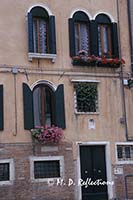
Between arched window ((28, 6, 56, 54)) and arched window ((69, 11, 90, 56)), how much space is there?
81 centimetres

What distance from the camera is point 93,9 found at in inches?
763

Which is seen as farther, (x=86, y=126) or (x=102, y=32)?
(x=102, y=32)

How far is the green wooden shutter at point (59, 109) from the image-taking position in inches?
707

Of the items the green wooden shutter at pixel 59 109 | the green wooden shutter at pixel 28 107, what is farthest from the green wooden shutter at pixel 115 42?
the green wooden shutter at pixel 28 107

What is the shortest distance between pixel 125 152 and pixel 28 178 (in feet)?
13.4

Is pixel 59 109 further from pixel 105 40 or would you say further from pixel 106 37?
pixel 106 37

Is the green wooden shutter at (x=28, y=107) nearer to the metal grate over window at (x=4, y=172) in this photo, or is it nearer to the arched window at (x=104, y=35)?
the metal grate over window at (x=4, y=172)

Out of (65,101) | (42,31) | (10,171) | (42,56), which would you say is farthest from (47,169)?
(42,31)

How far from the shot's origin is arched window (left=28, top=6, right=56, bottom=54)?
59.9 ft

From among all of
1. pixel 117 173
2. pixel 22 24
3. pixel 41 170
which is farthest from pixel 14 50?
pixel 117 173

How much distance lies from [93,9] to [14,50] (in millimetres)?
3791

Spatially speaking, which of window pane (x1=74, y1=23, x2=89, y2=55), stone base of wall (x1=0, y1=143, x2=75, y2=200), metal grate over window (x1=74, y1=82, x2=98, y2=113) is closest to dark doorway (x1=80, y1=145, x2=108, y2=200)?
stone base of wall (x1=0, y1=143, x2=75, y2=200)

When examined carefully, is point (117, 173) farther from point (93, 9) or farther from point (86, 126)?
point (93, 9)

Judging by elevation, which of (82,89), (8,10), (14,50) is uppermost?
(8,10)
